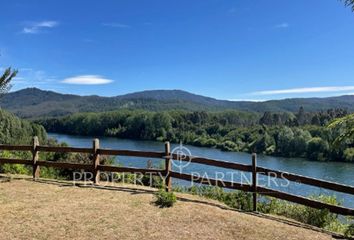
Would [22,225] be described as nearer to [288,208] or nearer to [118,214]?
[118,214]

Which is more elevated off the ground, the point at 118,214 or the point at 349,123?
the point at 349,123

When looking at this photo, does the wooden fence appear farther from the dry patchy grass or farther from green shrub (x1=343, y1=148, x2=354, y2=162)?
green shrub (x1=343, y1=148, x2=354, y2=162)

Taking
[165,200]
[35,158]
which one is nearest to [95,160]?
[35,158]

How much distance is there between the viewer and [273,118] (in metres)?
130

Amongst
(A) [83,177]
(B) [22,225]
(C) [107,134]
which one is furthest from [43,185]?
(C) [107,134]

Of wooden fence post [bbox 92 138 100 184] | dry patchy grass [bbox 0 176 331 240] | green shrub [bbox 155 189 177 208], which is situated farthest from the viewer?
wooden fence post [bbox 92 138 100 184]

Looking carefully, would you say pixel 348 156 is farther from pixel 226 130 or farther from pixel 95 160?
pixel 226 130

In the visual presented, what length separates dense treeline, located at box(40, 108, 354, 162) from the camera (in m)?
67.2

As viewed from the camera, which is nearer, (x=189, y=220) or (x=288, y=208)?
(x=189, y=220)

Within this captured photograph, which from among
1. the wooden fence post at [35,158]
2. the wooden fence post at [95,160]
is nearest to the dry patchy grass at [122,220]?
the wooden fence post at [95,160]

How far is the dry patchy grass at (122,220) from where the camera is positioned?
25.1 feet

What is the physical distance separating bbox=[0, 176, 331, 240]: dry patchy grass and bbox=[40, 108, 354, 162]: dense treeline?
45.6 meters

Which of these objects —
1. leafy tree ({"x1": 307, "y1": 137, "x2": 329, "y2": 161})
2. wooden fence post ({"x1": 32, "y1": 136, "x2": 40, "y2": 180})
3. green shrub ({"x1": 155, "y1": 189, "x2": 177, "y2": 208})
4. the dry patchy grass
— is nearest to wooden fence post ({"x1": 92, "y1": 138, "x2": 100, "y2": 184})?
the dry patchy grass

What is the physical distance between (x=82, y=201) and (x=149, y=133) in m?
97.5
